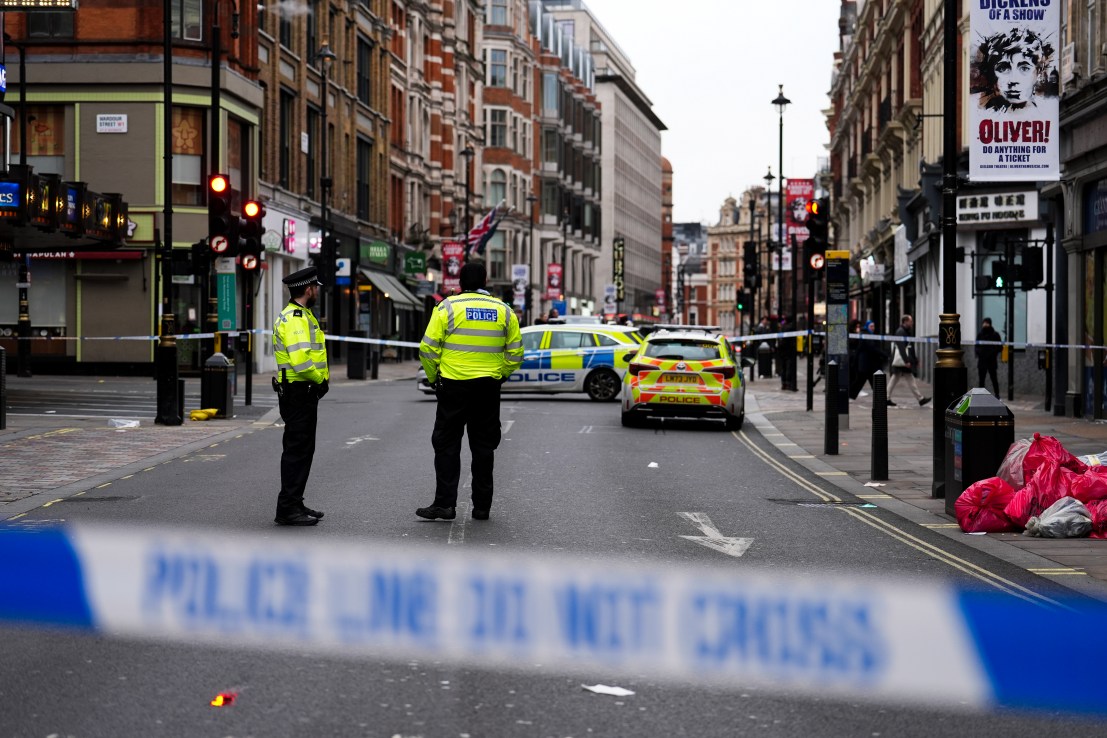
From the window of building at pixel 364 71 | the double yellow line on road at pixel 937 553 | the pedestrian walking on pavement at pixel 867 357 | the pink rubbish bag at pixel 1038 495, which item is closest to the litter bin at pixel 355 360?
the pedestrian walking on pavement at pixel 867 357

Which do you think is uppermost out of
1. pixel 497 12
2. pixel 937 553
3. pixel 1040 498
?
pixel 497 12

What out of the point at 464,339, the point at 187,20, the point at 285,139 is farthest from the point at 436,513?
the point at 285,139

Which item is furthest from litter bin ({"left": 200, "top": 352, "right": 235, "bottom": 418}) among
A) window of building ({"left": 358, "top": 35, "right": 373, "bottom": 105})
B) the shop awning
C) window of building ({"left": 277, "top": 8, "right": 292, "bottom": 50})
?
window of building ({"left": 358, "top": 35, "right": 373, "bottom": 105})

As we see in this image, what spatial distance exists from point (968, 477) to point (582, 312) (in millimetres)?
107203

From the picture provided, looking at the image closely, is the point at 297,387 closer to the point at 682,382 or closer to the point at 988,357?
the point at 682,382

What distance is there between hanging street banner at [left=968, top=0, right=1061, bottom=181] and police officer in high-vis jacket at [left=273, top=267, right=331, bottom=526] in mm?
8040

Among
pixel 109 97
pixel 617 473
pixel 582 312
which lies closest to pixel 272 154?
pixel 109 97

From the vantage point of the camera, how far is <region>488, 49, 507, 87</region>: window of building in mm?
88688

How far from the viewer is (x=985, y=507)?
11.0 meters

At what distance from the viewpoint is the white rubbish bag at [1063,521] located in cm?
1052

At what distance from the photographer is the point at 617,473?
15164 mm

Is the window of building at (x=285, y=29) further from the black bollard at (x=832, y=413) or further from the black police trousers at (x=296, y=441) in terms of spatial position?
the black police trousers at (x=296, y=441)

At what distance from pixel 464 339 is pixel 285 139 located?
36738mm

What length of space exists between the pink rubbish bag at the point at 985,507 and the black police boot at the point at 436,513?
3589mm
